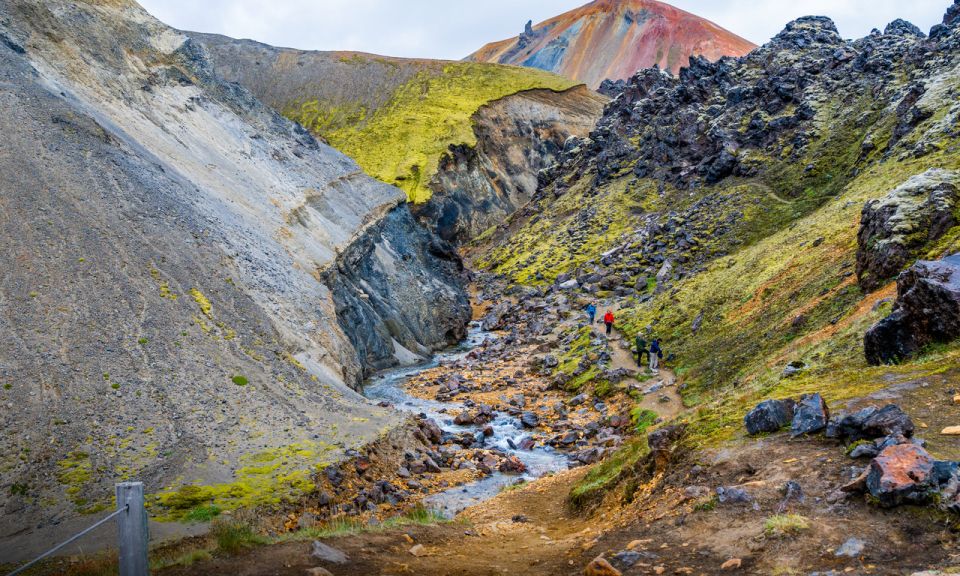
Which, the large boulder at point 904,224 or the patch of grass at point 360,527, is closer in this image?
the patch of grass at point 360,527

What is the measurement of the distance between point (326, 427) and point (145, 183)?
1758 cm

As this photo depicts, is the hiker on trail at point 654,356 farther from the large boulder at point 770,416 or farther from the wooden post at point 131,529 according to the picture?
the wooden post at point 131,529

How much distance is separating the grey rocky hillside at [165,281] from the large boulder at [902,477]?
14.4m

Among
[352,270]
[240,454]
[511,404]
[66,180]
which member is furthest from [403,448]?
[352,270]

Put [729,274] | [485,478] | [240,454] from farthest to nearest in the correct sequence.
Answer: [729,274] < [485,478] < [240,454]

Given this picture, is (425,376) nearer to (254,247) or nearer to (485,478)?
(254,247)

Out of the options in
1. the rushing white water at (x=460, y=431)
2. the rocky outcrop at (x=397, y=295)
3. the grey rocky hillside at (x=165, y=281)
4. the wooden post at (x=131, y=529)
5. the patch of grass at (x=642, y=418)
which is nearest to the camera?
the wooden post at (x=131, y=529)

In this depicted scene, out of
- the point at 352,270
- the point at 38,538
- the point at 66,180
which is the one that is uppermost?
the point at 66,180

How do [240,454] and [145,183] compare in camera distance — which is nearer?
[240,454]

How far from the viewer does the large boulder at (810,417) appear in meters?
12.3

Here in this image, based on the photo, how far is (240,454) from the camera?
20.0m

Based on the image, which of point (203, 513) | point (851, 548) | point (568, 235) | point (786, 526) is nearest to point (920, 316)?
point (786, 526)

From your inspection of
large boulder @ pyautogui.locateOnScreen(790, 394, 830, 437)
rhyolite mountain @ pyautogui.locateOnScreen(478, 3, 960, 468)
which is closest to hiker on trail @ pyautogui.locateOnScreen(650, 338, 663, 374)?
rhyolite mountain @ pyautogui.locateOnScreen(478, 3, 960, 468)

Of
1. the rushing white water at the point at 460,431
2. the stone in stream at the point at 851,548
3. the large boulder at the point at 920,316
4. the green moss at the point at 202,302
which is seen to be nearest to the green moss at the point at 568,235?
the rushing white water at the point at 460,431
